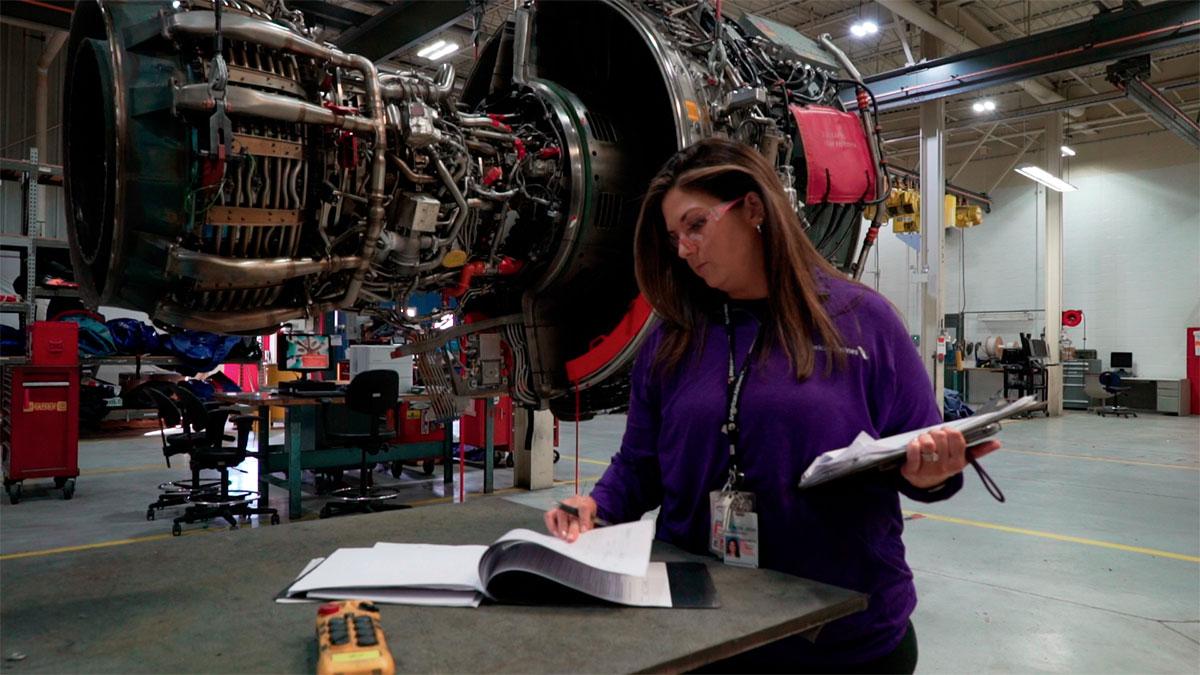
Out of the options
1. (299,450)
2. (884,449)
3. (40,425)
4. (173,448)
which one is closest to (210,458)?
(173,448)

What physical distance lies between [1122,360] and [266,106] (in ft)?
49.0

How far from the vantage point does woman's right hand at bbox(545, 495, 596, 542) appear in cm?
133

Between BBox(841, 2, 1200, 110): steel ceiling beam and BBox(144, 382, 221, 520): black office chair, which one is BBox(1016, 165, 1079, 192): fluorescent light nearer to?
BBox(841, 2, 1200, 110): steel ceiling beam

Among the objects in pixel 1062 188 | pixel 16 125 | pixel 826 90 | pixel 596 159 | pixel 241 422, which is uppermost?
pixel 16 125

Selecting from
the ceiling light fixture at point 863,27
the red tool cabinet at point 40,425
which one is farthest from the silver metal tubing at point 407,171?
the ceiling light fixture at point 863,27

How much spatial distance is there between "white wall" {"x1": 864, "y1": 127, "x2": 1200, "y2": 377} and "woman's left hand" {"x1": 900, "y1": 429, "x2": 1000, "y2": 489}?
41.7ft

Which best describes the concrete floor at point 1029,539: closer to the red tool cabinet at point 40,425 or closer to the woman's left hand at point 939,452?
the red tool cabinet at point 40,425

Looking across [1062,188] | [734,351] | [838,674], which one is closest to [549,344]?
[734,351]

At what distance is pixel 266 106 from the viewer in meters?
1.35

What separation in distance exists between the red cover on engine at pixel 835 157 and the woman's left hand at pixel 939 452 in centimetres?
115

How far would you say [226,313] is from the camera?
1.51 meters

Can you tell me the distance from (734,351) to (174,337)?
894 centimetres

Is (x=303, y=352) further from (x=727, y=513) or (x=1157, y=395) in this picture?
(x=1157, y=395)

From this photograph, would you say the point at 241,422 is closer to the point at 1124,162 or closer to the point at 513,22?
the point at 513,22
